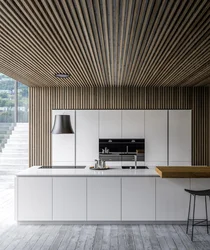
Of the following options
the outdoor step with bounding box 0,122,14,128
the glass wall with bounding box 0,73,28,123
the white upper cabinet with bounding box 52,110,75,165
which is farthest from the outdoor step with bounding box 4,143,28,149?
the white upper cabinet with bounding box 52,110,75,165

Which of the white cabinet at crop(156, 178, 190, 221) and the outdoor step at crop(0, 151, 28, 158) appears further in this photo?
the outdoor step at crop(0, 151, 28, 158)

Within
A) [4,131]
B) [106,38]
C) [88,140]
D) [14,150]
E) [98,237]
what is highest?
[106,38]

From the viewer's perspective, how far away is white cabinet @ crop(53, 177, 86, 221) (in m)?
4.88

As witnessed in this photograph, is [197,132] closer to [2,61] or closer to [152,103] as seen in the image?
[152,103]

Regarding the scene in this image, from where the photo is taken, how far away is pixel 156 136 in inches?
278

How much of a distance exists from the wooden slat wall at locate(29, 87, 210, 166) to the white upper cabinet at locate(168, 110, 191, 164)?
224 millimetres

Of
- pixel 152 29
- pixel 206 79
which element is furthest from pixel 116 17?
pixel 206 79

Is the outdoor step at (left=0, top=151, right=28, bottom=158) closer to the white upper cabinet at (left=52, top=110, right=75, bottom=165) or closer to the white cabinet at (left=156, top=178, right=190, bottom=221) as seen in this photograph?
the white upper cabinet at (left=52, top=110, right=75, bottom=165)

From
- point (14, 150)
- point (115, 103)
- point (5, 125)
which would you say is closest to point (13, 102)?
point (5, 125)

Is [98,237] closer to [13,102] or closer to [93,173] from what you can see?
[93,173]

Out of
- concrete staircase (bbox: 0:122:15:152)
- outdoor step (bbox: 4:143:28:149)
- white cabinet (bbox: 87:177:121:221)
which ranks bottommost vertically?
white cabinet (bbox: 87:177:121:221)

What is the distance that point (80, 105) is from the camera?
7.27 meters

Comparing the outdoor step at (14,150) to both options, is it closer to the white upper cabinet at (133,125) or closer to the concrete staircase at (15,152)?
the concrete staircase at (15,152)

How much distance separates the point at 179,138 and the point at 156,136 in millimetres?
530
